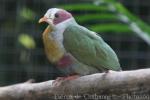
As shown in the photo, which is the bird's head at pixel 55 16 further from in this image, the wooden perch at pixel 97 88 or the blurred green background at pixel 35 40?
the blurred green background at pixel 35 40

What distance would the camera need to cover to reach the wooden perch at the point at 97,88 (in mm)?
1652

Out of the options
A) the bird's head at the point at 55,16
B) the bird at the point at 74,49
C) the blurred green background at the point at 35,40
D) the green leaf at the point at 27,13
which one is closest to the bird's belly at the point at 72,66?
the bird at the point at 74,49

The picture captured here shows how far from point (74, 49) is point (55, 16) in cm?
11

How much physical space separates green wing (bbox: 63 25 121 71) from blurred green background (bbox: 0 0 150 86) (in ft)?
5.56

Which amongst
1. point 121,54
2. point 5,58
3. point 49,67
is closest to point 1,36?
point 5,58

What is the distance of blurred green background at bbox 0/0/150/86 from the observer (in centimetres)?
361

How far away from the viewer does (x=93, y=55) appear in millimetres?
1840

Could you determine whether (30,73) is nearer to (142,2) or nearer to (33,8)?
(33,8)

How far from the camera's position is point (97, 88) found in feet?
5.65

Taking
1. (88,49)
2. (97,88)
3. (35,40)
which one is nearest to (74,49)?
(88,49)

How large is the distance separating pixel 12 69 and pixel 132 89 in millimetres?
2089

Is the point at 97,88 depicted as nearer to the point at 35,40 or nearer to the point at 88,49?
the point at 88,49

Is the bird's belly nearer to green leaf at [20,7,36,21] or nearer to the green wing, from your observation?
the green wing

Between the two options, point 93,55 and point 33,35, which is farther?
point 33,35
